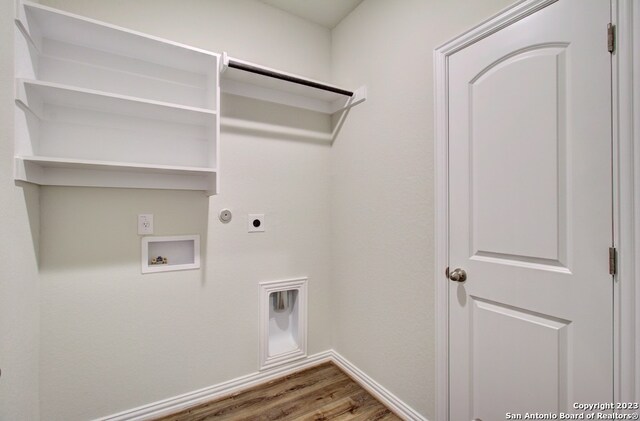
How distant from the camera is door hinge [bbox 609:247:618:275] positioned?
3.06ft

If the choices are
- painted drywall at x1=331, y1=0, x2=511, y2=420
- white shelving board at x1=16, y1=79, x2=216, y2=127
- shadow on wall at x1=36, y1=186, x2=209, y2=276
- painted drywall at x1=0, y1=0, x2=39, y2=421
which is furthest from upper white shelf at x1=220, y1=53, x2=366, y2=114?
painted drywall at x1=0, y1=0, x2=39, y2=421

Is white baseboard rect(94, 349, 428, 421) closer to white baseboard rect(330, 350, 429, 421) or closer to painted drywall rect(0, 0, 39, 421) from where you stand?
white baseboard rect(330, 350, 429, 421)

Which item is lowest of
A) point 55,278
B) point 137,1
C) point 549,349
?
point 549,349

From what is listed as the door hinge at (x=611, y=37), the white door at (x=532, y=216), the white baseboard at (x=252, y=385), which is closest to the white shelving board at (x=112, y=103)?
the white door at (x=532, y=216)

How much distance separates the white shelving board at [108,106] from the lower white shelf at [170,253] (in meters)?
0.33

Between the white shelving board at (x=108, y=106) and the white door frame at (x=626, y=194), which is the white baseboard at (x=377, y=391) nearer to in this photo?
the white door frame at (x=626, y=194)

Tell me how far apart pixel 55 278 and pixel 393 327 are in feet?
6.24

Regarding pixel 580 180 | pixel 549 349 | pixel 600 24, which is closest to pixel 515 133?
pixel 580 180

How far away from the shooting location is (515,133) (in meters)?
1.18

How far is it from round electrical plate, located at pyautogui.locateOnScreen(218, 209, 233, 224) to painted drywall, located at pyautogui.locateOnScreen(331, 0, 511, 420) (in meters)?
0.84

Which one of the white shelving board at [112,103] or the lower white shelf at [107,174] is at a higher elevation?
the white shelving board at [112,103]

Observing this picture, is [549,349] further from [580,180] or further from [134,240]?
[134,240]

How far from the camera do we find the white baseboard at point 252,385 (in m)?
1.65

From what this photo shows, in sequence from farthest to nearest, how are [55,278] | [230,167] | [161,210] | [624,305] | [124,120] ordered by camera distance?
[230,167]
[161,210]
[124,120]
[55,278]
[624,305]
